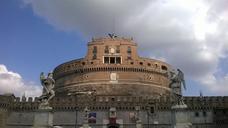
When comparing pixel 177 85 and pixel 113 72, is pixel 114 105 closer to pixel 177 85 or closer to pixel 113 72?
pixel 113 72

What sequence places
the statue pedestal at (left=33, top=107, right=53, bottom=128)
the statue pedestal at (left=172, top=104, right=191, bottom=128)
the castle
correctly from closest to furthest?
the statue pedestal at (left=33, top=107, right=53, bottom=128) < the statue pedestal at (left=172, top=104, right=191, bottom=128) < the castle

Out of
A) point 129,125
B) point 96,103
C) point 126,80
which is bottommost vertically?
point 129,125

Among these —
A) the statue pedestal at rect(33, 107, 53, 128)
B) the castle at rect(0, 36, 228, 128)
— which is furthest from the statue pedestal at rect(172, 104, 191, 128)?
the castle at rect(0, 36, 228, 128)

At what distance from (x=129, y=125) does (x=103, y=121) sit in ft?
→ 13.1

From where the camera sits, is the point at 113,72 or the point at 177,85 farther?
the point at 113,72

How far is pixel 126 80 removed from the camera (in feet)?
208

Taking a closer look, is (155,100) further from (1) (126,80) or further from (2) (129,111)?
(1) (126,80)

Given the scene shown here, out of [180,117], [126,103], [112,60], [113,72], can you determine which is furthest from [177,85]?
[112,60]

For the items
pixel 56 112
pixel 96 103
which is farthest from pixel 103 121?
pixel 56 112

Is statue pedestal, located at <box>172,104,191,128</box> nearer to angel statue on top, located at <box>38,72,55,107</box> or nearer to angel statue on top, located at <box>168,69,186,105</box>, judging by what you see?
angel statue on top, located at <box>168,69,186,105</box>

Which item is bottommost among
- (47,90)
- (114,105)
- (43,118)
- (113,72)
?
(43,118)

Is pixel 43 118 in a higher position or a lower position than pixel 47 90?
lower

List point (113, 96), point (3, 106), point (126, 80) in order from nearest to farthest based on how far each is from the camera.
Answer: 1. point (3, 106)
2. point (113, 96)
3. point (126, 80)

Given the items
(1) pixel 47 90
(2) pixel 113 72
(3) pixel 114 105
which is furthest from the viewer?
(2) pixel 113 72
